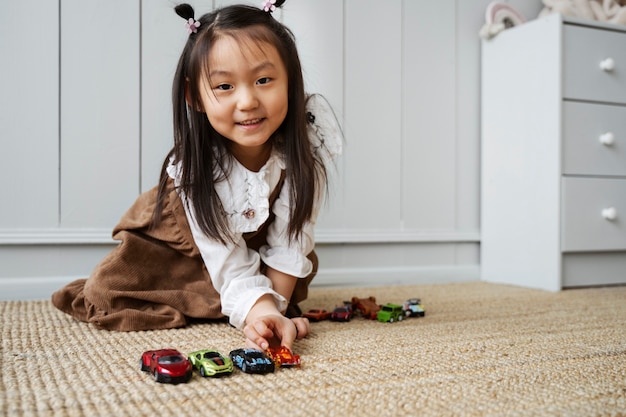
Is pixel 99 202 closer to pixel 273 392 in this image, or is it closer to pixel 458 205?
pixel 273 392

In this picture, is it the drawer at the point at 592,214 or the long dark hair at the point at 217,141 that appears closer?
the long dark hair at the point at 217,141

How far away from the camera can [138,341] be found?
81cm

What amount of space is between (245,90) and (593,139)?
98 cm

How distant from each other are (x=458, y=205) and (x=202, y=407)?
1.22 metres

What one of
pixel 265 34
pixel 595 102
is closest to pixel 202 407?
pixel 265 34

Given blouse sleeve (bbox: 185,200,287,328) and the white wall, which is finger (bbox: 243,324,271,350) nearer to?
blouse sleeve (bbox: 185,200,287,328)

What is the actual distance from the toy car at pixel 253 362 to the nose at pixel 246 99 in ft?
1.15

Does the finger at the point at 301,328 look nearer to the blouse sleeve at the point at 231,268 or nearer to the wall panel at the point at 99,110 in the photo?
the blouse sleeve at the point at 231,268

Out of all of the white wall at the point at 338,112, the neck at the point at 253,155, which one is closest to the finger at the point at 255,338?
the neck at the point at 253,155

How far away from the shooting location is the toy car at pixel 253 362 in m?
0.63

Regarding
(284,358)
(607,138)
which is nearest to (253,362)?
(284,358)

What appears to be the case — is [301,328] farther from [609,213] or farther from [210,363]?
[609,213]

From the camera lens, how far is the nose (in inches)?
32.4

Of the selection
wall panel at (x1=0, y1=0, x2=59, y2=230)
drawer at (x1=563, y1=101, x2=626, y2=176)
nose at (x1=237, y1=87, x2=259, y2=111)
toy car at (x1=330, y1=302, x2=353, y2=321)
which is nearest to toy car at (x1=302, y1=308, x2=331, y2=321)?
toy car at (x1=330, y1=302, x2=353, y2=321)
